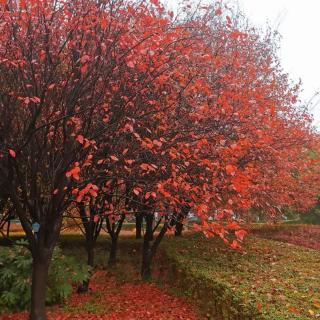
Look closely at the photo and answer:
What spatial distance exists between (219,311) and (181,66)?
561 centimetres

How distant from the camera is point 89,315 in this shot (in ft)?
35.2

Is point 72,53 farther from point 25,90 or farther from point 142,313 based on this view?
point 142,313

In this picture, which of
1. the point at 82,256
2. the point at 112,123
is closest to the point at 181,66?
the point at 112,123

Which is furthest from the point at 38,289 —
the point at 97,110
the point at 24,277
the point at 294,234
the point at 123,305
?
the point at 294,234

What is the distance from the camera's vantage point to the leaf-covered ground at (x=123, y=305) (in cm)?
1055

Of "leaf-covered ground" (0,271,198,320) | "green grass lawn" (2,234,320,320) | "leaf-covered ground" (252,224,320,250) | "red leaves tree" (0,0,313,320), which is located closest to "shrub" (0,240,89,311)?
"leaf-covered ground" (0,271,198,320)

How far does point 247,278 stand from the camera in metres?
10.1

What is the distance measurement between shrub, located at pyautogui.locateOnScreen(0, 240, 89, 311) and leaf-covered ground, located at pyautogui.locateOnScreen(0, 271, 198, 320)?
0.34 m

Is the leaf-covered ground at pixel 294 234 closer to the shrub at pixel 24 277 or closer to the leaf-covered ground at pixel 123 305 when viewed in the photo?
the leaf-covered ground at pixel 123 305

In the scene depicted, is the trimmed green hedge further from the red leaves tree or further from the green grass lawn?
the red leaves tree

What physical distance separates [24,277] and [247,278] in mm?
5873

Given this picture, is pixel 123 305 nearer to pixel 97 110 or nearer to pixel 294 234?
pixel 97 110

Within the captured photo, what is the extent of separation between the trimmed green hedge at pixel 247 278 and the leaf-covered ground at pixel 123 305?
0.59 m

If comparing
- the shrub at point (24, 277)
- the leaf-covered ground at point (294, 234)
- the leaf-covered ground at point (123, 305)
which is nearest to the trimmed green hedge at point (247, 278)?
the leaf-covered ground at point (123, 305)
